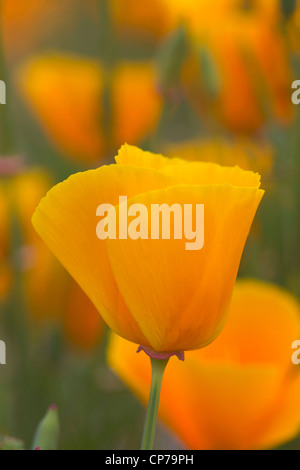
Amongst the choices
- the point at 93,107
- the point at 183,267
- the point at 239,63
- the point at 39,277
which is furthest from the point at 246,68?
the point at 183,267

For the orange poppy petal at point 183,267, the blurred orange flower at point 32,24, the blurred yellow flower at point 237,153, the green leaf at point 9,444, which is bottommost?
the green leaf at point 9,444

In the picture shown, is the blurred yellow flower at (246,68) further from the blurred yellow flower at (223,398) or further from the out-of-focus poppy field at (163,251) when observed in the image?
the blurred yellow flower at (223,398)

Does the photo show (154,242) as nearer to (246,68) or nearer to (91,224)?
(91,224)

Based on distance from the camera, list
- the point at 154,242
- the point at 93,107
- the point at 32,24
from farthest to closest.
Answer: the point at 32,24 < the point at 93,107 < the point at 154,242

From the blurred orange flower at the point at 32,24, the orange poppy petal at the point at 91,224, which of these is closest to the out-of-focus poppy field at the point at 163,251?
the orange poppy petal at the point at 91,224

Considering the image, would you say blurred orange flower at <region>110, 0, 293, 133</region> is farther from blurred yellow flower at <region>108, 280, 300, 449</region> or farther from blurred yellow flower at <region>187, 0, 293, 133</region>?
blurred yellow flower at <region>108, 280, 300, 449</region>

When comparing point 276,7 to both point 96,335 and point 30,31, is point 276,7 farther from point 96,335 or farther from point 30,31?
point 30,31

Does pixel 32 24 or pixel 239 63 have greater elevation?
pixel 32 24
